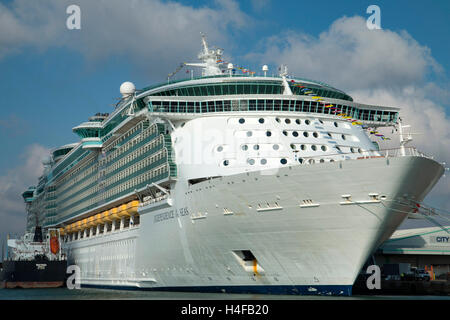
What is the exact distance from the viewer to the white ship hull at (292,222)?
24.3 m

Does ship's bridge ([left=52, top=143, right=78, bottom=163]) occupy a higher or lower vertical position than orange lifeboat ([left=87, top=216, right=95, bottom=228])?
higher

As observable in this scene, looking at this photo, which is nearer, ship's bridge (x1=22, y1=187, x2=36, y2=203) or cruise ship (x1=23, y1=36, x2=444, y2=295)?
cruise ship (x1=23, y1=36, x2=444, y2=295)

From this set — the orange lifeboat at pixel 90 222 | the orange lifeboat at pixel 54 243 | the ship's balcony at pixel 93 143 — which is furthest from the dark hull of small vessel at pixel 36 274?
the ship's balcony at pixel 93 143

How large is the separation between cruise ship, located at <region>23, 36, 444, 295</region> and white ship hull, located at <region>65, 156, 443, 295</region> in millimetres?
51

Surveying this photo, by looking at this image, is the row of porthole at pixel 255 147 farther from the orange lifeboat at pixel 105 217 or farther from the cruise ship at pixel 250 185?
the orange lifeboat at pixel 105 217

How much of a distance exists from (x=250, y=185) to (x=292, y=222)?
2.54m

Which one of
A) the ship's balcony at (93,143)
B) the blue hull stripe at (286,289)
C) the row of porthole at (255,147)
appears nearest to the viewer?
the blue hull stripe at (286,289)

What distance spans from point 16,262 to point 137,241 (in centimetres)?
2273

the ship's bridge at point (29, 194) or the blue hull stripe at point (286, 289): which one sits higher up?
the ship's bridge at point (29, 194)

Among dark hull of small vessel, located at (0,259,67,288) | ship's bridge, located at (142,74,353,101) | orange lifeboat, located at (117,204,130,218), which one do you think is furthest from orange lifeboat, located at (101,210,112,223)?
ship's bridge, located at (142,74,353,101)

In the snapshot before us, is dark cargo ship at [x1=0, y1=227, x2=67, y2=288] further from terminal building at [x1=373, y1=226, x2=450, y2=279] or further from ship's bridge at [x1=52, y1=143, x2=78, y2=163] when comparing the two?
terminal building at [x1=373, y1=226, x2=450, y2=279]

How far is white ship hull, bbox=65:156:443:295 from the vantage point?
24.3 meters

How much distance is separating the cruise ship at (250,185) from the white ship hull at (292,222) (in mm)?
51

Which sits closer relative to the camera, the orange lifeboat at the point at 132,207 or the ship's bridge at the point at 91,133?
the orange lifeboat at the point at 132,207
